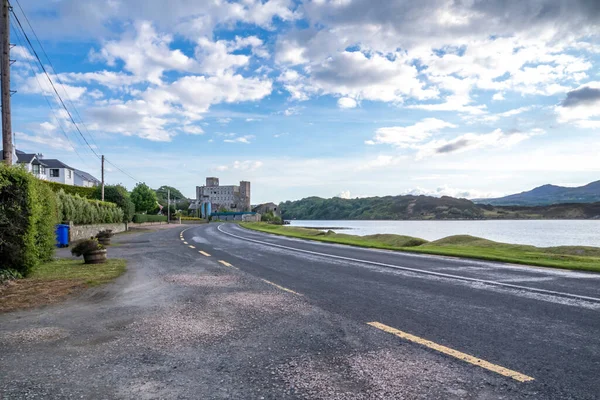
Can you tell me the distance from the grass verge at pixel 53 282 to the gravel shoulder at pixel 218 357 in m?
0.97

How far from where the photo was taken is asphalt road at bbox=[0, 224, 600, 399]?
3.81m

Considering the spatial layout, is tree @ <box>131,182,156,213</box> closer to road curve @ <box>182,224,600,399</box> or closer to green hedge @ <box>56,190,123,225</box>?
green hedge @ <box>56,190,123,225</box>

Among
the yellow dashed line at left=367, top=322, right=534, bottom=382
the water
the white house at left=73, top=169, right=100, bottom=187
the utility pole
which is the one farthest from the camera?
the white house at left=73, top=169, right=100, bottom=187

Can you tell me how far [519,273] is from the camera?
11750mm

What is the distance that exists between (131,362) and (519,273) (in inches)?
426

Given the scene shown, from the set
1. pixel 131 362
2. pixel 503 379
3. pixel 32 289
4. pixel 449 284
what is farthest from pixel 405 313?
pixel 32 289

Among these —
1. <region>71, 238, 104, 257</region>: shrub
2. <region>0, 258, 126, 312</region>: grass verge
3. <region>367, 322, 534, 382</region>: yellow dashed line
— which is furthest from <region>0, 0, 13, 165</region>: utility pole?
<region>367, 322, 534, 382</region>: yellow dashed line

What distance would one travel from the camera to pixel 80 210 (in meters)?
29.3

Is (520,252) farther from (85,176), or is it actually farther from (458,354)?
(85,176)

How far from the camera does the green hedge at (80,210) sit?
2655 centimetres

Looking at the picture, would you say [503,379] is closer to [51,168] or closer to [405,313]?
[405,313]

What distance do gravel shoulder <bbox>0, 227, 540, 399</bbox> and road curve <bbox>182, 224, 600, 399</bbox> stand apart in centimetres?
42

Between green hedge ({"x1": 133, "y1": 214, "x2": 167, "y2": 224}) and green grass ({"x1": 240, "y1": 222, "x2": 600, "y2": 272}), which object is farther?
green hedge ({"x1": 133, "y1": 214, "x2": 167, "y2": 224})

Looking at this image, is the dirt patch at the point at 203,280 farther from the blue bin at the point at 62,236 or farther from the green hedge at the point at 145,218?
the green hedge at the point at 145,218
